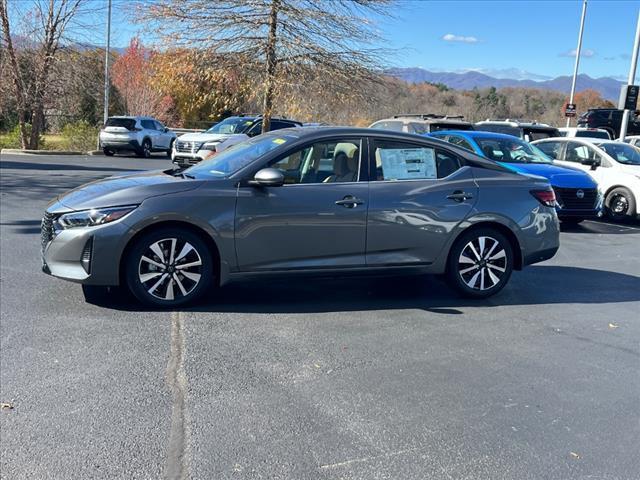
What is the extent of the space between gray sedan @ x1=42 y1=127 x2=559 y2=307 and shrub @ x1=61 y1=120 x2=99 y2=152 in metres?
21.4

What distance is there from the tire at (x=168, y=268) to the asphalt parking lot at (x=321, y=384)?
18cm

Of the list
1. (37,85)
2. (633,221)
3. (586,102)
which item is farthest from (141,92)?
(586,102)

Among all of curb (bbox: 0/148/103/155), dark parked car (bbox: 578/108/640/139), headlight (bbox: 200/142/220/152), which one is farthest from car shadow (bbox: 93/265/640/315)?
dark parked car (bbox: 578/108/640/139)

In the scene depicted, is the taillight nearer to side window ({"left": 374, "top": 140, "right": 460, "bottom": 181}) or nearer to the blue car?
side window ({"left": 374, "top": 140, "right": 460, "bottom": 181})

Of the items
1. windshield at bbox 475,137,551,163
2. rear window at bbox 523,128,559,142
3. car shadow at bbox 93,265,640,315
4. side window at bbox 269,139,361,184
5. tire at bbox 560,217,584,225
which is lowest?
car shadow at bbox 93,265,640,315

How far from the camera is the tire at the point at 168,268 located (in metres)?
5.36

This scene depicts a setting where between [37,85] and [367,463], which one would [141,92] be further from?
[367,463]

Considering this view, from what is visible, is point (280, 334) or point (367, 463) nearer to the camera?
point (367, 463)

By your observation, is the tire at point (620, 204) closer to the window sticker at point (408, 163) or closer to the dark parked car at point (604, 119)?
the window sticker at point (408, 163)

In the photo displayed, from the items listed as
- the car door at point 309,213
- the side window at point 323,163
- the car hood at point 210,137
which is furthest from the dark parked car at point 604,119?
the car door at point 309,213

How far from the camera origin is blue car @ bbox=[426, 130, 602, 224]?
11.2m

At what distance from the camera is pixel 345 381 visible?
426cm

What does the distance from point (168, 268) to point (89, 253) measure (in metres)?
0.66

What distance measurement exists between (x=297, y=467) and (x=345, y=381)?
1.13 meters
